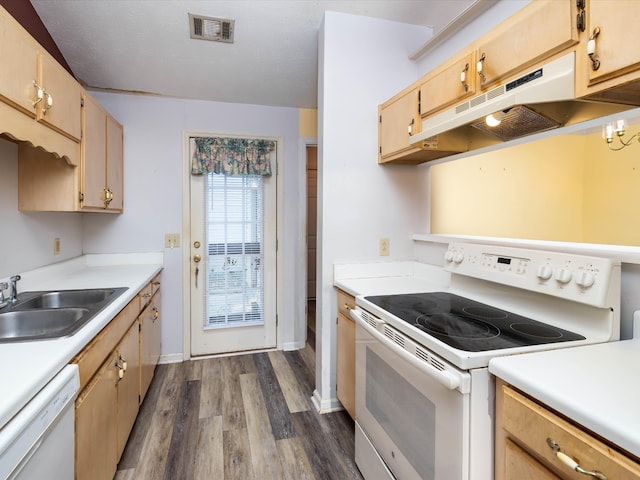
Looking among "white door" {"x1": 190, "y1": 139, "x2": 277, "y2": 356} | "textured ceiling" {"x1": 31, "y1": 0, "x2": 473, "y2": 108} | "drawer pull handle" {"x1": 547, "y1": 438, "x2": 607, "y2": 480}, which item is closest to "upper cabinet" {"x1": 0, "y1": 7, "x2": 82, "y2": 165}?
"textured ceiling" {"x1": 31, "y1": 0, "x2": 473, "y2": 108}

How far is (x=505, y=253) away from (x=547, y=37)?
799 millimetres

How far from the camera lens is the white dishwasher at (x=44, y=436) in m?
0.73

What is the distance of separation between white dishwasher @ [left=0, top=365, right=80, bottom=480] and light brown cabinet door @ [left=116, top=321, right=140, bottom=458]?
23.1 inches

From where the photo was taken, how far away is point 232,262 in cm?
321

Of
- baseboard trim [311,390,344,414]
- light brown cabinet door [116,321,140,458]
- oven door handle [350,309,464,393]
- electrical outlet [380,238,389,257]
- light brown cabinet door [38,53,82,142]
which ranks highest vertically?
light brown cabinet door [38,53,82,142]

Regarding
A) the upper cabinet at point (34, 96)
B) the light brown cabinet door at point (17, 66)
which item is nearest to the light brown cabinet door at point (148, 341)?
the upper cabinet at point (34, 96)

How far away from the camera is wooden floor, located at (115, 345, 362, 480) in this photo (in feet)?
5.66

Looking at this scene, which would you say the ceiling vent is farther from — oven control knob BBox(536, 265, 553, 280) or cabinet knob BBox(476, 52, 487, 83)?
oven control knob BBox(536, 265, 553, 280)

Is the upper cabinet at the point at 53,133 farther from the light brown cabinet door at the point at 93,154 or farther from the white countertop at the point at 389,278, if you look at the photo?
the white countertop at the point at 389,278

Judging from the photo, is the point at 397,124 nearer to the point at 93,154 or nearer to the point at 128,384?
the point at 93,154

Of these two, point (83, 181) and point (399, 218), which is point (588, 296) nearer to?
point (399, 218)

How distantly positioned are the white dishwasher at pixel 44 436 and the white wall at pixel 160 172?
2090 millimetres

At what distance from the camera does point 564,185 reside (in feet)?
5.40

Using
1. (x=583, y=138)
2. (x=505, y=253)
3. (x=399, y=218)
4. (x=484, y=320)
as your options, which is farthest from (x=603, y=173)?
(x=399, y=218)
